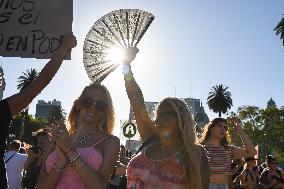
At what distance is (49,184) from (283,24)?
4640cm

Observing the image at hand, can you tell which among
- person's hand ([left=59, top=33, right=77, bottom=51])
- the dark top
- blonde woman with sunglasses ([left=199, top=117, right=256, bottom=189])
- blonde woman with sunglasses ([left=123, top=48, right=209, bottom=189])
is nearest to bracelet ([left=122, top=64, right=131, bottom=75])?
blonde woman with sunglasses ([left=123, top=48, right=209, bottom=189])

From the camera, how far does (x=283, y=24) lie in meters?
46.7

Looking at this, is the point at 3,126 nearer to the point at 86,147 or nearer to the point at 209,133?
the point at 86,147

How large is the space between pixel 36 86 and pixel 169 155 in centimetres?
136

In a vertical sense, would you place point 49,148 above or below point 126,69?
below

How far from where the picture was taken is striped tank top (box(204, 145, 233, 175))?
6.94m

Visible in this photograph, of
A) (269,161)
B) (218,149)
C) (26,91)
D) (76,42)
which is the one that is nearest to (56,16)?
(76,42)

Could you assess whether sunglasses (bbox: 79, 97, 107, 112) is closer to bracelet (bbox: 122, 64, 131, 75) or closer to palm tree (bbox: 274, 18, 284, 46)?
bracelet (bbox: 122, 64, 131, 75)

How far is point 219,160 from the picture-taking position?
23.0ft

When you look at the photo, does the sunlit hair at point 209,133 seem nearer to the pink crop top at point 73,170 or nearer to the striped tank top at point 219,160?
the striped tank top at point 219,160

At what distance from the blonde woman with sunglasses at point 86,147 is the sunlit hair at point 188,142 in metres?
0.54

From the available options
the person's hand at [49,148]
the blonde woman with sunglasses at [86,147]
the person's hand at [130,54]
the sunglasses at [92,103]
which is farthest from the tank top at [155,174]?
the person's hand at [130,54]

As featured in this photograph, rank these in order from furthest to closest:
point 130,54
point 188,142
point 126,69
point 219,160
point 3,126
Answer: point 219,160, point 130,54, point 126,69, point 188,142, point 3,126

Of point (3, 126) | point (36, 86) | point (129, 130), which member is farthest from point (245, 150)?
point (129, 130)
